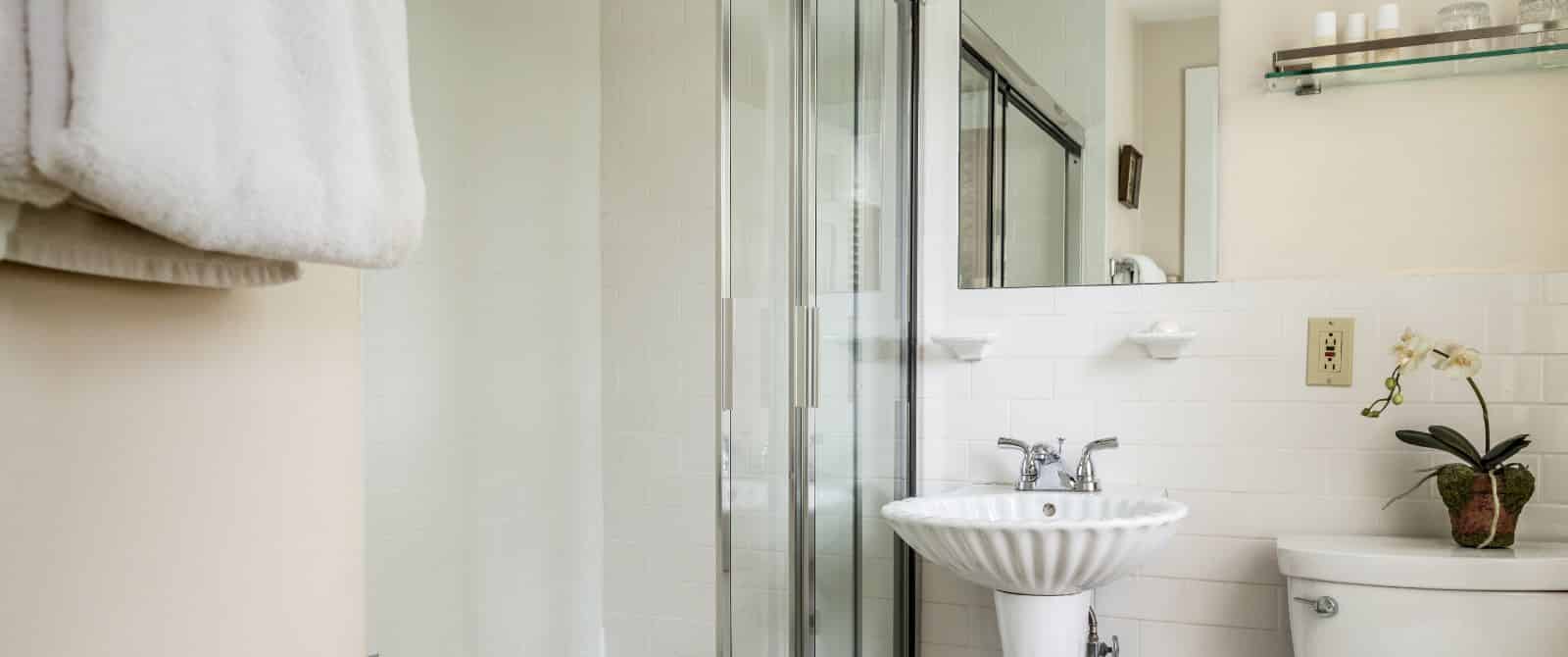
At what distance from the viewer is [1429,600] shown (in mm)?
1798

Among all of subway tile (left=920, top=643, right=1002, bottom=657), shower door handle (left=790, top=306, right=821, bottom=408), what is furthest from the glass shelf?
subway tile (left=920, top=643, right=1002, bottom=657)

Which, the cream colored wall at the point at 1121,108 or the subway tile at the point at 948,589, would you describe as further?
the subway tile at the point at 948,589

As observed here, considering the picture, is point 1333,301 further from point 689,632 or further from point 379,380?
point 379,380

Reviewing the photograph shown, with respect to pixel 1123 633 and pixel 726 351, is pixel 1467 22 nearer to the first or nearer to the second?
pixel 1123 633

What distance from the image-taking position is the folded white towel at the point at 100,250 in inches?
18.8

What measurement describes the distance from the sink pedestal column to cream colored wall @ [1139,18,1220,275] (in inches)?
28.6

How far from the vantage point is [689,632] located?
A: 104 inches

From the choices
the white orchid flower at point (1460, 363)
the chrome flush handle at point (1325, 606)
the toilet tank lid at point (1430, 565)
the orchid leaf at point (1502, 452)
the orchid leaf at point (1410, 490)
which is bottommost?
the chrome flush handle at point (1325, 606)

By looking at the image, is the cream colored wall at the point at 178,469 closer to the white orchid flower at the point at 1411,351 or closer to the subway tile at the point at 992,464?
the subway tile at the point at 992,464

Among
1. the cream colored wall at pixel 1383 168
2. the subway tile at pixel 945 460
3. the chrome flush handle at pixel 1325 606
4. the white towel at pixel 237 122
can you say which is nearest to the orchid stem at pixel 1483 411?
the cream colored wall at pixel 1383 168

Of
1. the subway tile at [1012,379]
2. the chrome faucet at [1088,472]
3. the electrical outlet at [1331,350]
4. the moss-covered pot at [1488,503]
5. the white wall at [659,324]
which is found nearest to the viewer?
the moss-covered pot at [1488,503]

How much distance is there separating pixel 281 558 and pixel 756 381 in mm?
1050

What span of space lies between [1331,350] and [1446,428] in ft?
0.77

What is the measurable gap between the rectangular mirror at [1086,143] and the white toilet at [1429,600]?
2.02 ft
